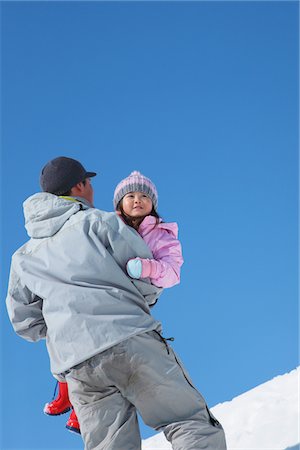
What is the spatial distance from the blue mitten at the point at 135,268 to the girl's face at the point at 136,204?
1.98 ft

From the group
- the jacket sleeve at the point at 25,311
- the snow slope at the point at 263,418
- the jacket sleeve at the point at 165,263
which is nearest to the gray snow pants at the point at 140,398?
the jacket sleeve at the point at 165,263

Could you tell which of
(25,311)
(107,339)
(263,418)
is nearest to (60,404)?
(25,311)

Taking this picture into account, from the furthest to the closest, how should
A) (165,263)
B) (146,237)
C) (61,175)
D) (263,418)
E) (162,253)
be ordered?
(263,418), (61,175), (146,237), (162,253), (165,263)

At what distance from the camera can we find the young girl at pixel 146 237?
12.5ft

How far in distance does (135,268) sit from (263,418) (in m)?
3.61

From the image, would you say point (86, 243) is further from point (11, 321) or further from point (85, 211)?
point (11, 321)

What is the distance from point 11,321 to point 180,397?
1173 mm

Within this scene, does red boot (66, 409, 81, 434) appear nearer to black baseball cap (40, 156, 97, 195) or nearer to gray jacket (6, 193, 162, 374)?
gray jacket (6, 193, 162, 374)

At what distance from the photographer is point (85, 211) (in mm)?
3943

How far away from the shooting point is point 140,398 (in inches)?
145

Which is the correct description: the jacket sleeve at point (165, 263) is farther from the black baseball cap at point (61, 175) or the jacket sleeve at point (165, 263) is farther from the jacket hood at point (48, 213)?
the black baseball cap at point (61, 175)

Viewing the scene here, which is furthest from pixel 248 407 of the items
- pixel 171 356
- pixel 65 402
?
pixel 171 356

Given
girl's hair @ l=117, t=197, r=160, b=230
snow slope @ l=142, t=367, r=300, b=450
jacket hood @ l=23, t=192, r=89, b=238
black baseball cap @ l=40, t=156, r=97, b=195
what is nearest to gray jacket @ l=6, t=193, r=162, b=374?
jacket hood @ l=23, t=192, r=89, b=238

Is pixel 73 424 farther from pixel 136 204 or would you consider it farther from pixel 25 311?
pixel 136 204
